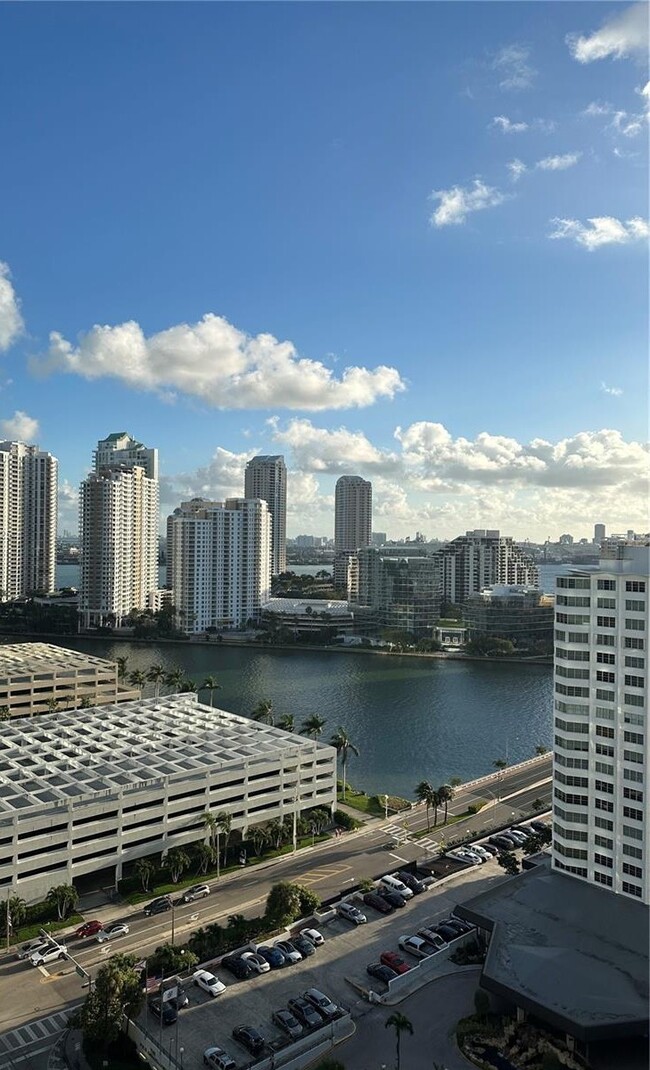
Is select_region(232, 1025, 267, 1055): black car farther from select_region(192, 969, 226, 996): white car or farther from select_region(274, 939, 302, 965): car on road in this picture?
select_region(274, 939, 302, 965): car on road

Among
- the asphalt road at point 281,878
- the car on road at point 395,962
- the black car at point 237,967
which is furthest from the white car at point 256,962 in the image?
the car on road at point 395,962

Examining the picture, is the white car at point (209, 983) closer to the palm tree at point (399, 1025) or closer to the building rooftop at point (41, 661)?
the palm tree at point (399, 1025)

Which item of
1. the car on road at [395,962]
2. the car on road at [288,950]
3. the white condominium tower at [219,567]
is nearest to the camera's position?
the car on road at [395,962]

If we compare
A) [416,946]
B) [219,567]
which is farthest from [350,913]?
[219,567]

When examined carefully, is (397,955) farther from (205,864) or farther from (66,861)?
(66,861)

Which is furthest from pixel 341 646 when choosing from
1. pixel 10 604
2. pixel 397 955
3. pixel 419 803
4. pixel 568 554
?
pixel 568 554

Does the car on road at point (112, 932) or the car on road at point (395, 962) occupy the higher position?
the car on road at point (395, 962)

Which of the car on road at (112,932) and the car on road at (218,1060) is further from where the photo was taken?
the car on road at (112,932)

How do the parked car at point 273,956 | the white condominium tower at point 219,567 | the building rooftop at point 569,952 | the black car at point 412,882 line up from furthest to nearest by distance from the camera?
1. the white condominium tower at point 219,567
2. the black car at point 412,882
3. the parked car at point 273,956
4. the building rooftop at point 569,952
